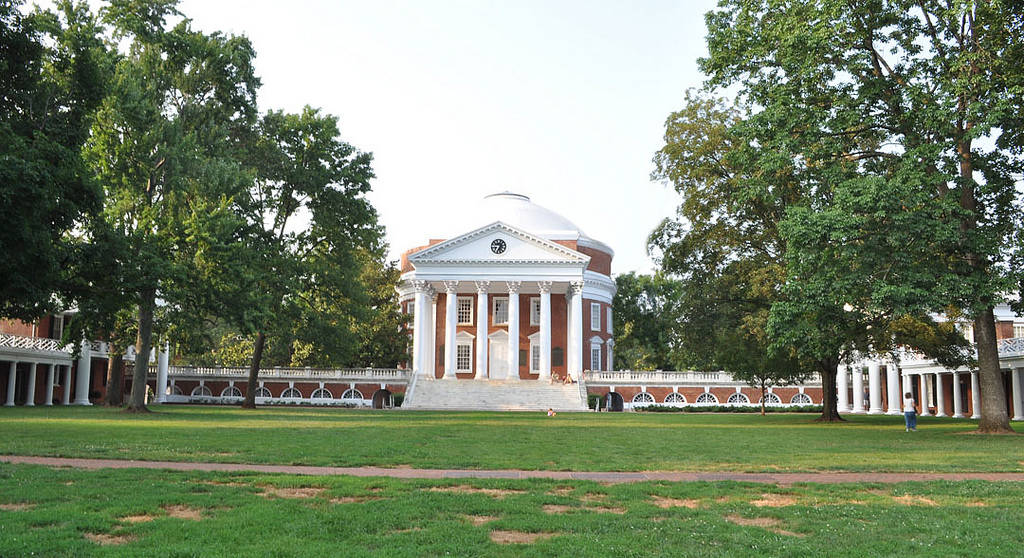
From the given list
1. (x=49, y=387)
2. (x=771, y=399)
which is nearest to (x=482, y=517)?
(x=49, y=387)

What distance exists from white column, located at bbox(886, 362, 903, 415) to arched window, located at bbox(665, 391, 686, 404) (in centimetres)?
1395

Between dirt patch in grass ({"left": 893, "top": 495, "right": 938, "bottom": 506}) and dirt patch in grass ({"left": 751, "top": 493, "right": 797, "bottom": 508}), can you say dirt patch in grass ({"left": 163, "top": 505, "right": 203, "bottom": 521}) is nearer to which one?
dirt patch in grass ({"left": 751, "top": 493, "right": 797, "bottom": 508})

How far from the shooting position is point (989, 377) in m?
25.0

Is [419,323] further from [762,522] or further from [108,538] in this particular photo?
[108,538]

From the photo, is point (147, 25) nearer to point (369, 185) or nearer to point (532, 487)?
point (369, 185)

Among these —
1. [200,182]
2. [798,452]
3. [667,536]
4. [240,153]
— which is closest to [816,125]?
[798,452]

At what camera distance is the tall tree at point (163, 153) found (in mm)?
30797

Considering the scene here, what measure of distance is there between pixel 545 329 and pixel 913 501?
50.9 m

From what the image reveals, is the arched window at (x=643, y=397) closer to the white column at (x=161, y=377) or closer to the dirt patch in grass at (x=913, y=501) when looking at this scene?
the white column at (x=161, y=377)

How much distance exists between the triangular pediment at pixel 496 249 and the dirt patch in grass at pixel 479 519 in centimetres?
5233

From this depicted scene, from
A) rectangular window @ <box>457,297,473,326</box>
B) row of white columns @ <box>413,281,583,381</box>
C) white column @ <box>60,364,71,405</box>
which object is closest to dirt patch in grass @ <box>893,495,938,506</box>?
row of white columns @ <box>413,281,583,381</box>

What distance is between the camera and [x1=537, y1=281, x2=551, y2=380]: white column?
198ft

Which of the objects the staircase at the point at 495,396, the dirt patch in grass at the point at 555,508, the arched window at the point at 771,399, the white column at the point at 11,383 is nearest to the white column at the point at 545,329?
the staircase at the point at 495,396

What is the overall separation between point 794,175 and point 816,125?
3165 mm
